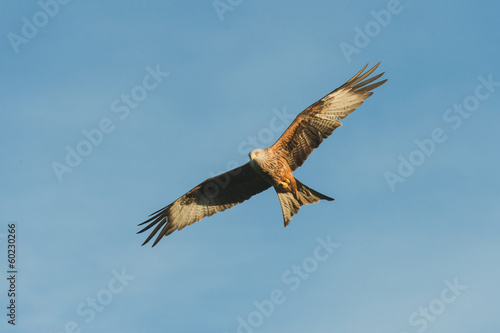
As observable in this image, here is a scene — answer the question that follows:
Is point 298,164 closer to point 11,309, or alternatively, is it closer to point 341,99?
point 341,99

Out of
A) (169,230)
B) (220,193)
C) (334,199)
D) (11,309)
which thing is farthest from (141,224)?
(334,199)

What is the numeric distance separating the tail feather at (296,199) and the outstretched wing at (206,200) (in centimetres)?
59

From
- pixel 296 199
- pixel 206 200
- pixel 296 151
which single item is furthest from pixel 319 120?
pixel 206 200

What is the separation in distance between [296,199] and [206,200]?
6.83ft

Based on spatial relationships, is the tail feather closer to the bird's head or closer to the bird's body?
the bird's body

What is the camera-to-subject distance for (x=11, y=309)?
15.1 m

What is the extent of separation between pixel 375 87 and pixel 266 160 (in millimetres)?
2620

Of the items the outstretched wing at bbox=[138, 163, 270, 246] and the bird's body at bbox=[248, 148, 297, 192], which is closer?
the bird's body at bbox=[248, 148, 297, 192]

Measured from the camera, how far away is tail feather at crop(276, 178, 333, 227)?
1541cm

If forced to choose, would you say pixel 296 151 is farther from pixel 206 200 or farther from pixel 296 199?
pixel 206 200

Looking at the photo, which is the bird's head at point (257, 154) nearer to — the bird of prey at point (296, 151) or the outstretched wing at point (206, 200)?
the bird of prey at point (296, 151)

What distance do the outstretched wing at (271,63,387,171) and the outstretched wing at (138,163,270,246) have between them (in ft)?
3.57

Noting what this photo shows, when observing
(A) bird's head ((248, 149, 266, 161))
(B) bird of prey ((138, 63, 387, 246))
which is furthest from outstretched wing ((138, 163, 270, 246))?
(A) bird's head ((248, 149, 266, 161))

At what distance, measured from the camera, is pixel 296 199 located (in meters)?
15.5
